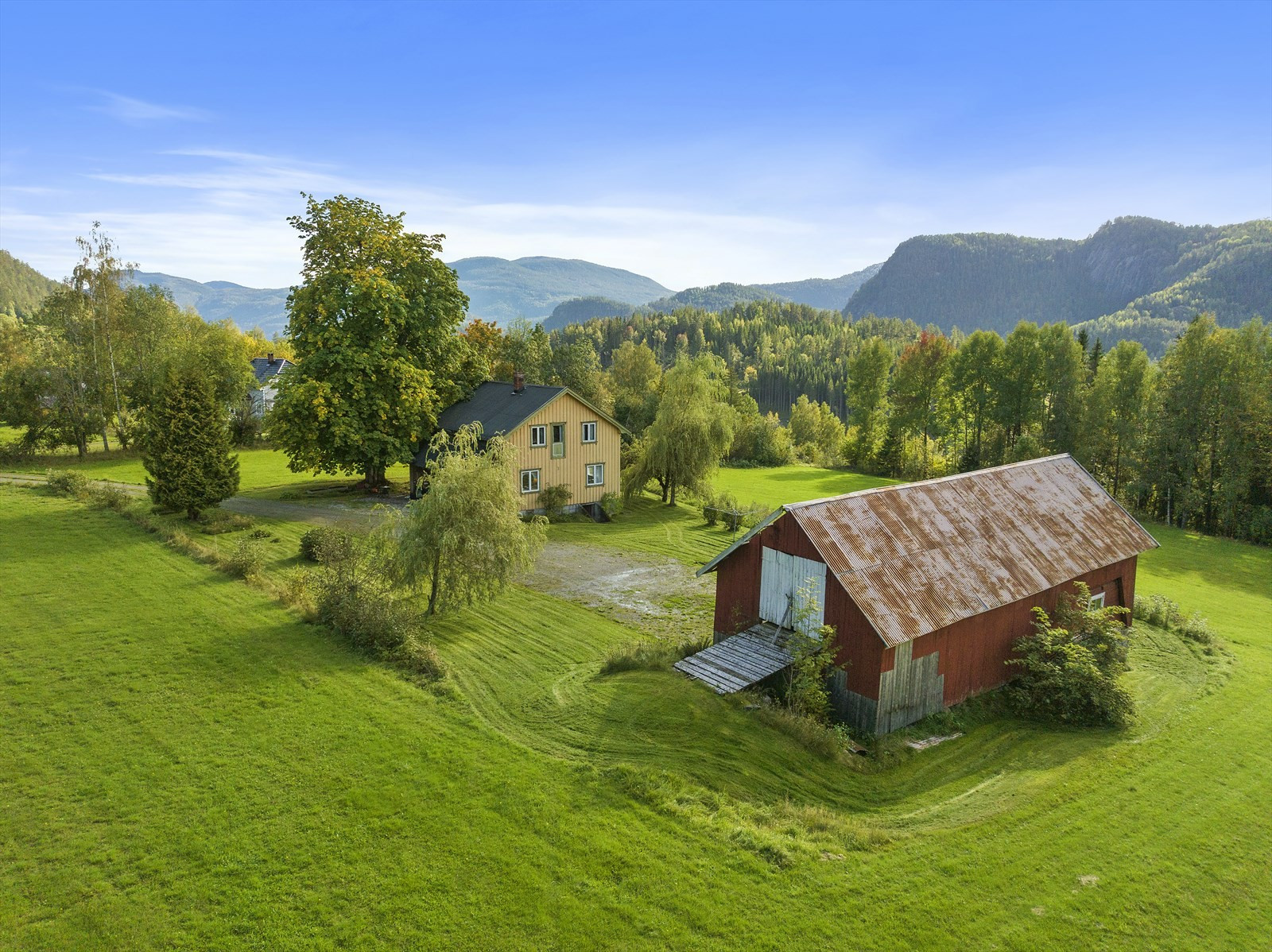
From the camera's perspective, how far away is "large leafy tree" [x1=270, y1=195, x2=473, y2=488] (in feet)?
120

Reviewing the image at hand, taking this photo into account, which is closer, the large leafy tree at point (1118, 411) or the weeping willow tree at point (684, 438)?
the weeping willow tree at point (684, 438)

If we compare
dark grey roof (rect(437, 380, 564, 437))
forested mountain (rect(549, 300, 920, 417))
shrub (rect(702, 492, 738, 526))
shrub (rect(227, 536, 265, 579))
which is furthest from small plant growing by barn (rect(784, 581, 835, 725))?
forested mountain (rect(549, 300, 920, 417))

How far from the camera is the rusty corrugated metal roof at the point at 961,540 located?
18.1 meters

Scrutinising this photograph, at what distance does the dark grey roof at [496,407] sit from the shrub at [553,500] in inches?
155

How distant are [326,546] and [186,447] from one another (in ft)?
34.4

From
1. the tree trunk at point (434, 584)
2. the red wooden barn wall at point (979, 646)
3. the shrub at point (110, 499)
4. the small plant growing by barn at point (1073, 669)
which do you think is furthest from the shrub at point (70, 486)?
the small plant growing by barn at point (1073, 669)

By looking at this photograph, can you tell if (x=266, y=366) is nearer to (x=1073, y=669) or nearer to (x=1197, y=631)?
(x=1073, y=669)

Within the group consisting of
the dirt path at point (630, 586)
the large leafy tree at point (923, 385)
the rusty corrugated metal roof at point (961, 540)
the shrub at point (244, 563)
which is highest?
the large leafy tree at point (923, 385)

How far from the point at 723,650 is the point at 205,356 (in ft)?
173

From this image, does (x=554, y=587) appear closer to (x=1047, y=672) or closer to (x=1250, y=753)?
(x=1047, y=672)

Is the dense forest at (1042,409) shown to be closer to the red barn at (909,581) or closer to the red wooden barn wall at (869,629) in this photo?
the red barn at (909,581)

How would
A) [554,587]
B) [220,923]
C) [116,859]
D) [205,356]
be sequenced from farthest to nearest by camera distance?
[205,356] → [554,587] → [116,859] → [220,923]

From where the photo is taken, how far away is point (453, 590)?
22.5 metres

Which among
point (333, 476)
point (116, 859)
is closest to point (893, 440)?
point (333, 476)
